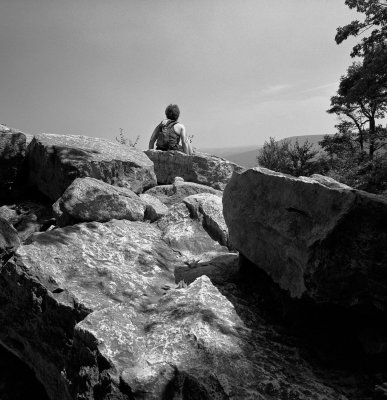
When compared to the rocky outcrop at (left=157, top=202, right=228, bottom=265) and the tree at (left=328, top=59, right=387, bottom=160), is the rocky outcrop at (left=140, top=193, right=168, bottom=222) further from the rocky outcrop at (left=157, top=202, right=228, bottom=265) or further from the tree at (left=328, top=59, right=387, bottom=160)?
the tree at (left=328, top=59, right=387, bottom=160)

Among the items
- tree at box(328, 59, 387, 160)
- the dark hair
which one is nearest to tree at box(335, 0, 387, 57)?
tree at box(328, 59, 387, 160)

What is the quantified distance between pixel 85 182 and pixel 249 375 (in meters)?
3.77

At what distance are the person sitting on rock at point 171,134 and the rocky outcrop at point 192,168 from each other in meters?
0.83

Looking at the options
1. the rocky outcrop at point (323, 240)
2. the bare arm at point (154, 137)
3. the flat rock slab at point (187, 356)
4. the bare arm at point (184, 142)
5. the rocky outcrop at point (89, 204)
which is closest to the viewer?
the flat rock slab at point (187, 356)

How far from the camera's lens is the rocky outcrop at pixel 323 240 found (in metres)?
3.13

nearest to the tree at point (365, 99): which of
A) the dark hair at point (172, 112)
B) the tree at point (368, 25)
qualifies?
the tree at point (368, 25)

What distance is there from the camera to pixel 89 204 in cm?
542

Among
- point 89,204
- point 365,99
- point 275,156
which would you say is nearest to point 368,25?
point 365,99

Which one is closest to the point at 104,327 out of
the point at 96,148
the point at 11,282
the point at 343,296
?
the point at 11,282

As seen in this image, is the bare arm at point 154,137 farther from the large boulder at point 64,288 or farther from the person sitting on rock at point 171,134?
the large boulder at point 64,288

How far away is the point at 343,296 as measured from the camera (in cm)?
328

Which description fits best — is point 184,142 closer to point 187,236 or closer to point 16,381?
point 187,236

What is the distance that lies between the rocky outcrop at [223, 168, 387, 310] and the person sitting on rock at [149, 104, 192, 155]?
6.33 m

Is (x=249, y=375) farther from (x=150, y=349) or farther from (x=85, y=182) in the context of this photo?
(x=85, y=182)
